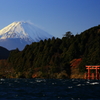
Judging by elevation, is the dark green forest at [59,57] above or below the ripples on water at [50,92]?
above

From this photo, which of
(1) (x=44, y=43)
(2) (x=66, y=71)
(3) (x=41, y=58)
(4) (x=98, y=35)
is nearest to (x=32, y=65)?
(3) (x=41, y=58)

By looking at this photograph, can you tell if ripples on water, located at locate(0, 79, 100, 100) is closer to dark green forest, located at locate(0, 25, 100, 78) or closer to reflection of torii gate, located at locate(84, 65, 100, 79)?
reflection of torii gate, located at locate(84, 65, 100, 79)

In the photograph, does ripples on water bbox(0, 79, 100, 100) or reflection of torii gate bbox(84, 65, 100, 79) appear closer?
ripples on water bbox(0, 79, 100, 100)

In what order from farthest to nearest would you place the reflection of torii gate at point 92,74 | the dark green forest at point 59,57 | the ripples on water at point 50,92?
1. the dark green forest at point 59,57
2. the reflection of torii gate at point 92,74
3. the ripples on water at point 50,92

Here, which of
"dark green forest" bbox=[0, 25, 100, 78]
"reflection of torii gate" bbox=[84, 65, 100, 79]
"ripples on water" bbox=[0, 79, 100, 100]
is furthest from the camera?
"dark green forest" bbox=[0, 25, 100, 78]

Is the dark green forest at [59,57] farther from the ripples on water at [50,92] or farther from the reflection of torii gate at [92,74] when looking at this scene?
the ripples on water at [50,92]

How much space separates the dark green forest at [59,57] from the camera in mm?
156475

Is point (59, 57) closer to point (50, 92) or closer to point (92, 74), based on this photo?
point (92, 74)

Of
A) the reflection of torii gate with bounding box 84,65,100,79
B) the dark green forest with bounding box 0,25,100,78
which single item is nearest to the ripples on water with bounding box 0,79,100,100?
the reflection of torii gate with bounding box 84,65,100,79

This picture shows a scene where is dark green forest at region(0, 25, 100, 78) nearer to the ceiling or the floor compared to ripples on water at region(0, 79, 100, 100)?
nearer to the ceiling

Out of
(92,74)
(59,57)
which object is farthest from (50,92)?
(59,57)

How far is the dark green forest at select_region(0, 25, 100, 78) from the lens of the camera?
156 m

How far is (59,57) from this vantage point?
579ft

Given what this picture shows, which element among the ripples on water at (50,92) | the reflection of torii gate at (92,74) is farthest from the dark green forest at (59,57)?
the ripples on water at (50,92)
